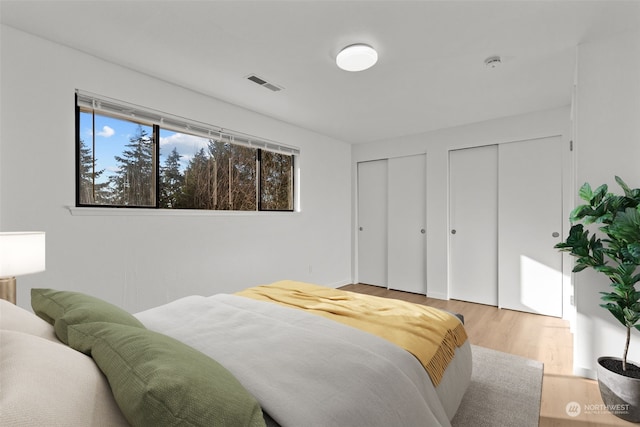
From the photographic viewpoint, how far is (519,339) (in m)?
3.00

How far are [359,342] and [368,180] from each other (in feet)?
13.7

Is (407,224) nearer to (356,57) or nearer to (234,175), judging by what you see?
(234,175)

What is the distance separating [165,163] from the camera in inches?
122

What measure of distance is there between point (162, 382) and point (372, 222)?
4.78m

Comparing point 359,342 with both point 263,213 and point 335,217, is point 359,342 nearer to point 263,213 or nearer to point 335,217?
point 263,213

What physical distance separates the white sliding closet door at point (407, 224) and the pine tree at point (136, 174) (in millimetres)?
3477

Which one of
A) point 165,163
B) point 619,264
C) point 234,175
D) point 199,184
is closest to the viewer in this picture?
point 619,264

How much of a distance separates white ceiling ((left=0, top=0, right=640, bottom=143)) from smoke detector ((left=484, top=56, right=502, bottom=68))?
0.05 m

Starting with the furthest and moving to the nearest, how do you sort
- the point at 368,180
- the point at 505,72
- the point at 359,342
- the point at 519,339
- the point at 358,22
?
the point at 368,180 → the point at 519,339 → the point at 505,72 → the point at 358,22 → the point at 359,342

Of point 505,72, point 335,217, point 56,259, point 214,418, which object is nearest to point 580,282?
point 505,72

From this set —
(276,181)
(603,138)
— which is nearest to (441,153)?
(603,138)

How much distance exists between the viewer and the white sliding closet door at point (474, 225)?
4.12 metres

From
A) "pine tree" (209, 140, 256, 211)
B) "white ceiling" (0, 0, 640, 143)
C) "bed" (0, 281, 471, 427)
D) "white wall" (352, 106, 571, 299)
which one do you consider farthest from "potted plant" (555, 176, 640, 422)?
"pine tree" (209, 140, 256, 211)

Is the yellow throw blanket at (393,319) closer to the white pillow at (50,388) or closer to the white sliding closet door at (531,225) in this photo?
the white pillow at (50,388)
